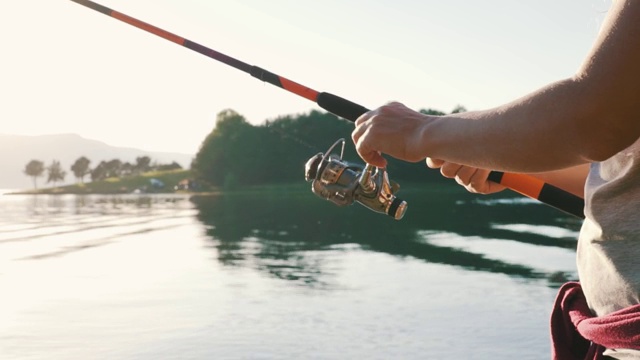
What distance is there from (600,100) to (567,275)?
15706 mm

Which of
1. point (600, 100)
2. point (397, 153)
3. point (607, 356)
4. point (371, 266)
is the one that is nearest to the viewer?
point (600, 100)

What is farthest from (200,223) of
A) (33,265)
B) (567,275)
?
(567,275)

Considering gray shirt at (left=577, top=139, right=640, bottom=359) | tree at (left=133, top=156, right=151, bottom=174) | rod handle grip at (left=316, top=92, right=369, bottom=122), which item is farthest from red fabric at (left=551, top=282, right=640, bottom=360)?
tree at (left=133, top=156, right=151, bottom=174)

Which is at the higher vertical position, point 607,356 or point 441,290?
point 607,356

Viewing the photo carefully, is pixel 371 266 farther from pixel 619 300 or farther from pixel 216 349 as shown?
pixel 619 300

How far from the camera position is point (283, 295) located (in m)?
14.1

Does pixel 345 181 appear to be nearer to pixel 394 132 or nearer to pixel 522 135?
pixel 394 132

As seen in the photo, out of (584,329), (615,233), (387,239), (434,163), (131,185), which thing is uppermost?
(434,163)

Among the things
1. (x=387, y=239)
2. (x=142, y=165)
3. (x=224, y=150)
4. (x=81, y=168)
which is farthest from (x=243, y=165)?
(x=387, y=239)

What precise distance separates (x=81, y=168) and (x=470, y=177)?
147263 mm

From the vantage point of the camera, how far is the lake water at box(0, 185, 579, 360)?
1012 cm

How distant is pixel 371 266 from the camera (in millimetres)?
18047

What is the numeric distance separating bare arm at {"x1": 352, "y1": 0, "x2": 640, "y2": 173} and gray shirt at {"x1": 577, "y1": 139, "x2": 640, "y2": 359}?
0.31 ft

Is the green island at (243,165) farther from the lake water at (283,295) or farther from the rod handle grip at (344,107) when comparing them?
the rod handle grip at (344,107)
